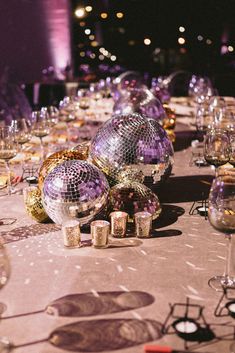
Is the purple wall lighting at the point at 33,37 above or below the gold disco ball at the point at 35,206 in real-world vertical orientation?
above

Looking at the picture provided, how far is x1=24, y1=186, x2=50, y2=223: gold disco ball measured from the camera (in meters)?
1.37

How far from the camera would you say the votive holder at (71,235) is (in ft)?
3.96

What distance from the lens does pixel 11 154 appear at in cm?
165

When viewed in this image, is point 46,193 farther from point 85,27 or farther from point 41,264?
point 85,27

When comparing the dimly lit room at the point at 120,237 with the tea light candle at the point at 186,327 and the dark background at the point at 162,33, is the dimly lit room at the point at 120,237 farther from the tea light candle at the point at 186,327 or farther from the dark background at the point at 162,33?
the dark background at the point at 162,33

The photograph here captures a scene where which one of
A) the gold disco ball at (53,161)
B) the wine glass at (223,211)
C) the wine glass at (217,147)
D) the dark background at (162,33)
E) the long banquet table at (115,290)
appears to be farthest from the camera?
the dark background at (162,33)

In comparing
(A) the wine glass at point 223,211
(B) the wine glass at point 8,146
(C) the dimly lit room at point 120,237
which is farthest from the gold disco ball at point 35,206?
(A) the wine glass at point 223,211

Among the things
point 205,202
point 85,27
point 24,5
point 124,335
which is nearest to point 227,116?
point 205,202

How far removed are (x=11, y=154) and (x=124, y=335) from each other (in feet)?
3.23

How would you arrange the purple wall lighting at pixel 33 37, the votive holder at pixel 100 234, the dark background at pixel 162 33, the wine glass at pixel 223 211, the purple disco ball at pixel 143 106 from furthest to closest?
the dark background at pixel 162 33 < the purple wall lighting at pixel 33 37 < the purple disco ball at pixel 143 106 < the votive holder at pixel 100 234 < the wine glass at pixel 223 211

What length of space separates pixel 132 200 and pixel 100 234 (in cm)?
19

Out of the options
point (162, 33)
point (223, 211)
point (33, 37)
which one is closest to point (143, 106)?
point (223, 211)

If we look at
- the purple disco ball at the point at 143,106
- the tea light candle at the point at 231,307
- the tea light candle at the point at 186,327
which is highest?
the purple disco ball at the point at 143,106

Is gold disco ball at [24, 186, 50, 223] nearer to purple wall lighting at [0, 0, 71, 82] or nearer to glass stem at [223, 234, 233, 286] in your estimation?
glass stem at [223, 234, 233, 286]
